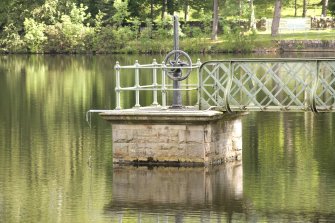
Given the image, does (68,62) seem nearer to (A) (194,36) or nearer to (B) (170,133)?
(A) (194,36)

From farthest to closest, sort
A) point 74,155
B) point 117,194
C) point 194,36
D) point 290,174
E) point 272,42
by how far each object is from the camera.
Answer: point 194,36, point 272,42, point 74,155, point 290,174, point 117,194

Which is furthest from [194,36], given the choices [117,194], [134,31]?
[117,194]

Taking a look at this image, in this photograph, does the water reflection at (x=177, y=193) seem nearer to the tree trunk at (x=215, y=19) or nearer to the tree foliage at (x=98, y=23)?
the tree foliage at (x=98, y=23)

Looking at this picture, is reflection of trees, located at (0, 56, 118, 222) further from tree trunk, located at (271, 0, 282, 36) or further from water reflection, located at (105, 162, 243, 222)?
tree trunk, located at (271, 0, 282, 36)

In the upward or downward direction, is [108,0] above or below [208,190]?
above

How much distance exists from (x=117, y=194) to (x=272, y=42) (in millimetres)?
65475

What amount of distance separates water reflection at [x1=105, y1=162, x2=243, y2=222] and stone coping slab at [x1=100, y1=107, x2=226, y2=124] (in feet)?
3.50

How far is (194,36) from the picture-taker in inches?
3816

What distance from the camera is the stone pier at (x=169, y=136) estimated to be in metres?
28.0

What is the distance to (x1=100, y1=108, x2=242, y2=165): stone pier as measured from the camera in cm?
2798

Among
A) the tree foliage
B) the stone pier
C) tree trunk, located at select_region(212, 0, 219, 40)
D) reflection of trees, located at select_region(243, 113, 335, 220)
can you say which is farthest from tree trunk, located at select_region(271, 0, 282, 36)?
the stone pier

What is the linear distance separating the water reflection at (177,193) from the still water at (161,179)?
19 millimetres

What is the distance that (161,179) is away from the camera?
2722 cm

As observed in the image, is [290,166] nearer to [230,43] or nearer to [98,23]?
[230,43]
